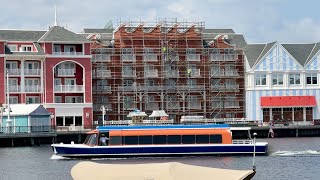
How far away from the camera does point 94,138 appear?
212 ft

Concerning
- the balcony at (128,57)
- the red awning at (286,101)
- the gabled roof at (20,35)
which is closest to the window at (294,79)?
the red awning at (286,101)

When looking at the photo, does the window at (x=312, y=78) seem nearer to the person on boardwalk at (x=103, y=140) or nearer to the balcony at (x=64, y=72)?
the balcony at (x=64, y=72)

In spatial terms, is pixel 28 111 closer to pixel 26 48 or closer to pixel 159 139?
pixel 26 48

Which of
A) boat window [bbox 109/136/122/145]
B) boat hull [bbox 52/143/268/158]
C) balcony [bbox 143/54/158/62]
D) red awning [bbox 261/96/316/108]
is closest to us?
boat hull [bbox 52/143/268/158]

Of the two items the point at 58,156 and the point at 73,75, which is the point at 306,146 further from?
the point at 73,75

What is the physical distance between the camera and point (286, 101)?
112 m

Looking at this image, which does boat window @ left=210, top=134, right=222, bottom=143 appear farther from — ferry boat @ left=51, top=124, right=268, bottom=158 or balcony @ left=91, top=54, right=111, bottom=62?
balcony @ left=91, top=54, right=111, bottom=62

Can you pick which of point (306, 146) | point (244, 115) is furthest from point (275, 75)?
point (306, 146)

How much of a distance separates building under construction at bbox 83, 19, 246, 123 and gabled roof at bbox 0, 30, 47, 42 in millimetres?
7276

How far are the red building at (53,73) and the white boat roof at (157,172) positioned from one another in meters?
66.5

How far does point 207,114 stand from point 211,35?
12.4 meters

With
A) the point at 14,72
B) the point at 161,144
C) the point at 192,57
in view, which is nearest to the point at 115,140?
the point at 161,144

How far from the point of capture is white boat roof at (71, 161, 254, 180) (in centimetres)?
3488

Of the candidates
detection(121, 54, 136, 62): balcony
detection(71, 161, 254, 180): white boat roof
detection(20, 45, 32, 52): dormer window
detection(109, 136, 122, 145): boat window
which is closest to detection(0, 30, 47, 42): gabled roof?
detection(20, 45, 32, 52): dormer window
